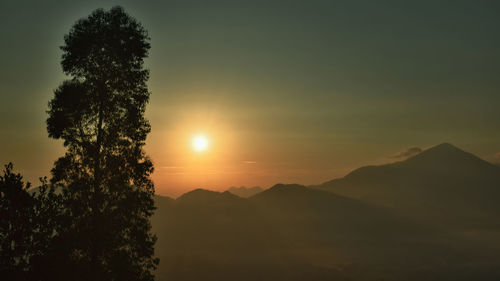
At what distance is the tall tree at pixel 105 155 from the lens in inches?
955

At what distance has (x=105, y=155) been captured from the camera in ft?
83.8

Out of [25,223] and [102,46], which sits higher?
[102,46]

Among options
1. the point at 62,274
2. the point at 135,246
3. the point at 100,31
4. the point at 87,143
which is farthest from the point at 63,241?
the point at 100,31

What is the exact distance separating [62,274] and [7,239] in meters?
3.64

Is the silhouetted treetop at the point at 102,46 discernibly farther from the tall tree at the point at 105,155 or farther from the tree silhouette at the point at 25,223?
the tree silhouette at the point at 25,223

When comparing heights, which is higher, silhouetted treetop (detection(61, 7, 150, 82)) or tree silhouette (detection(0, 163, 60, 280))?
silhouetted treetop (detection(61, 7, 150, 82))

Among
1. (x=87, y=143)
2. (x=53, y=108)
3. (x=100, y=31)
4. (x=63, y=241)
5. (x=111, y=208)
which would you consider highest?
(x=100, y=31)

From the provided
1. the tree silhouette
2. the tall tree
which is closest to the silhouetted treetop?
the tall tree

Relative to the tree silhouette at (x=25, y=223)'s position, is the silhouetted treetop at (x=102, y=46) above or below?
above

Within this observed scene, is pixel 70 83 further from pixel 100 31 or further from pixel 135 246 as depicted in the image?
pixel 135 246

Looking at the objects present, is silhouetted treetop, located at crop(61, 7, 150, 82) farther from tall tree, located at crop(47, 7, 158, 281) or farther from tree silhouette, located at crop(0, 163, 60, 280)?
tree silhouette, located at crop(0, 163, 60, 280)

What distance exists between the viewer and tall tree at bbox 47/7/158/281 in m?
24.3

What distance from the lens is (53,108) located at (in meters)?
25.9

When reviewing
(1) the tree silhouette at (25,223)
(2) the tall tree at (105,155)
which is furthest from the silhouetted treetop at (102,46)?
(1) the tree silhouette at (25,223)
